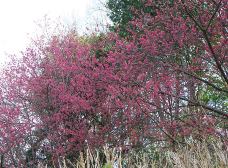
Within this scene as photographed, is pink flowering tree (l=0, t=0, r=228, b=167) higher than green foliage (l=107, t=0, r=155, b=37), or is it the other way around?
green foliage (l=107, t=0, r=155, b=37)

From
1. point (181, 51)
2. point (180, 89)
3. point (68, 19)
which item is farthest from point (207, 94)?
point (68, 19)

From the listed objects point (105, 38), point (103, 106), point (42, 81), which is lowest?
point (103, 106)

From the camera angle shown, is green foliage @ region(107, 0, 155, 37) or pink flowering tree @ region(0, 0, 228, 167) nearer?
pink flowering tree @ region(0, 0, 228, 167)

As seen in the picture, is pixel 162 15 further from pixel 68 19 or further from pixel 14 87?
pixel 68 19

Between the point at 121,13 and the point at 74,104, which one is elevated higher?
the point at 121,13

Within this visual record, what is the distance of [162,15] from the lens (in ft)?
23.4

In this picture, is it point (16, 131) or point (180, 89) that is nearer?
point (180, 89)

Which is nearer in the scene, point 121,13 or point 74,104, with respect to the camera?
point 74,104

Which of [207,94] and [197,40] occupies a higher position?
[207,94]

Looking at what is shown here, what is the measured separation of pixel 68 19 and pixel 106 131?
12.4 m

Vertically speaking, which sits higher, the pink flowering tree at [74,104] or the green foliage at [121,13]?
the green foliage at [121,13]

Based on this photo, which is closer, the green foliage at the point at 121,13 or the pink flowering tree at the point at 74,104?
the pink flowering tree at the point at 74,104

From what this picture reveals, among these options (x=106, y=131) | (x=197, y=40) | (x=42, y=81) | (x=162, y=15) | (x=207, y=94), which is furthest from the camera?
(x=207, y=94)

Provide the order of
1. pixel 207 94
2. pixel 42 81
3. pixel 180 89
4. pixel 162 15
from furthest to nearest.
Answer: pixel 207 94 → pixel 42 81 → pixel 180 89 → pixel 162 15
